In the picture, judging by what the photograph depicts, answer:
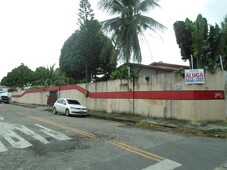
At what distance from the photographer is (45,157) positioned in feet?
32.8

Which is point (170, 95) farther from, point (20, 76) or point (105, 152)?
point (20, 76)

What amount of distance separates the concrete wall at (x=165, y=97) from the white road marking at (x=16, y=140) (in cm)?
991

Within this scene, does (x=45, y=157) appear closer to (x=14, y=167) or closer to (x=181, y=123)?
Answer: (x=14, y=167)

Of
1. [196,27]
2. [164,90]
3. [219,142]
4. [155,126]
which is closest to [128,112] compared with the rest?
[164,90]

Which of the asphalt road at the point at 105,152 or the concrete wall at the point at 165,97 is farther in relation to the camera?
the concrete wall at the point at 165,97

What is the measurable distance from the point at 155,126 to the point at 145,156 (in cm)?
974

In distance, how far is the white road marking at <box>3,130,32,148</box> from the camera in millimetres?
12086

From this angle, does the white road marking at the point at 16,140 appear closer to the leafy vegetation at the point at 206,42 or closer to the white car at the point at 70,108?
the leafy vegetation at the point at 206,42

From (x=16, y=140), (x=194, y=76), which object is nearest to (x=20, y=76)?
(x=194, y=76)

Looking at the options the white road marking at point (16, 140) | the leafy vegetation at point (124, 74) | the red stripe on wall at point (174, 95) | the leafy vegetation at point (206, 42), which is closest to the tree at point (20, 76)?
the leafy vegetation at point (124, 74)

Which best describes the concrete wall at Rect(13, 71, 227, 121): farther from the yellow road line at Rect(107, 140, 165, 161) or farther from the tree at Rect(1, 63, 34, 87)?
the tree at Rect(1, 63, 34, 87)

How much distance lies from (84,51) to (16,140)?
1286 inches

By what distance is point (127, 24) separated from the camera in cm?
2916

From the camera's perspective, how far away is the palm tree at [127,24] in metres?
28.9
